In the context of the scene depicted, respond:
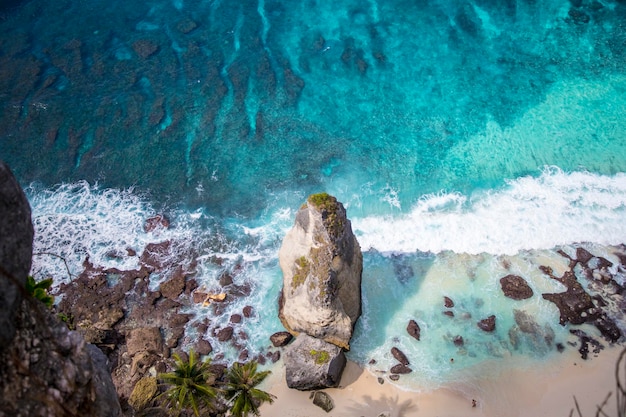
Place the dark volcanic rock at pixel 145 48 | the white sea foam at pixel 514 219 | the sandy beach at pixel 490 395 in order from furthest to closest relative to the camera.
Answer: the dark volcanic rock at pixel 145 48 < the white sea foam at pixel 514 219 < the sandy beach at pixel 490 395

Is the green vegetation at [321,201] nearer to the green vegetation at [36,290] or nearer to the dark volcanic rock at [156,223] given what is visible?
the green vegetation at [36,290]

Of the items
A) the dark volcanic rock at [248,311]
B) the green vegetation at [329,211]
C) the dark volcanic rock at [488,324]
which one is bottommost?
the dark volcanic rock at [248,311]

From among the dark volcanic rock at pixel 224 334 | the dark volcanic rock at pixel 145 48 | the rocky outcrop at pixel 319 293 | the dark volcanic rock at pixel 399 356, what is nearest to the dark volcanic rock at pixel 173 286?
the dark volcanic rock at pixel 224 334

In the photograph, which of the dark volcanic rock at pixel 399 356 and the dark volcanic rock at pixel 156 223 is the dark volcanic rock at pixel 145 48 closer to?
the dark volcanic rock at pixel 156 223

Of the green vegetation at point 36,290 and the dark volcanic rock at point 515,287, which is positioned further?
the dark volcanic rock at point 515,287

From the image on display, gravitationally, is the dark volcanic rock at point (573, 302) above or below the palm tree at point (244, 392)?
below

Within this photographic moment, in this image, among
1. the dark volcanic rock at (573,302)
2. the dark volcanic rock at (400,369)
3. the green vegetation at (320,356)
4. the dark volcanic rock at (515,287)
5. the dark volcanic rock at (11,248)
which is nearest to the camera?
the dark volcanic rock at (11,248)

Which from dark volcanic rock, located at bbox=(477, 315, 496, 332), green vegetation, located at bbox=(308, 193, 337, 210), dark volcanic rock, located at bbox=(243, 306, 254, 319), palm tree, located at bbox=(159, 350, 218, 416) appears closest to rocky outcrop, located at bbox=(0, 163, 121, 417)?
palm tree, located at bbox=(159, 350, 218, 416)
